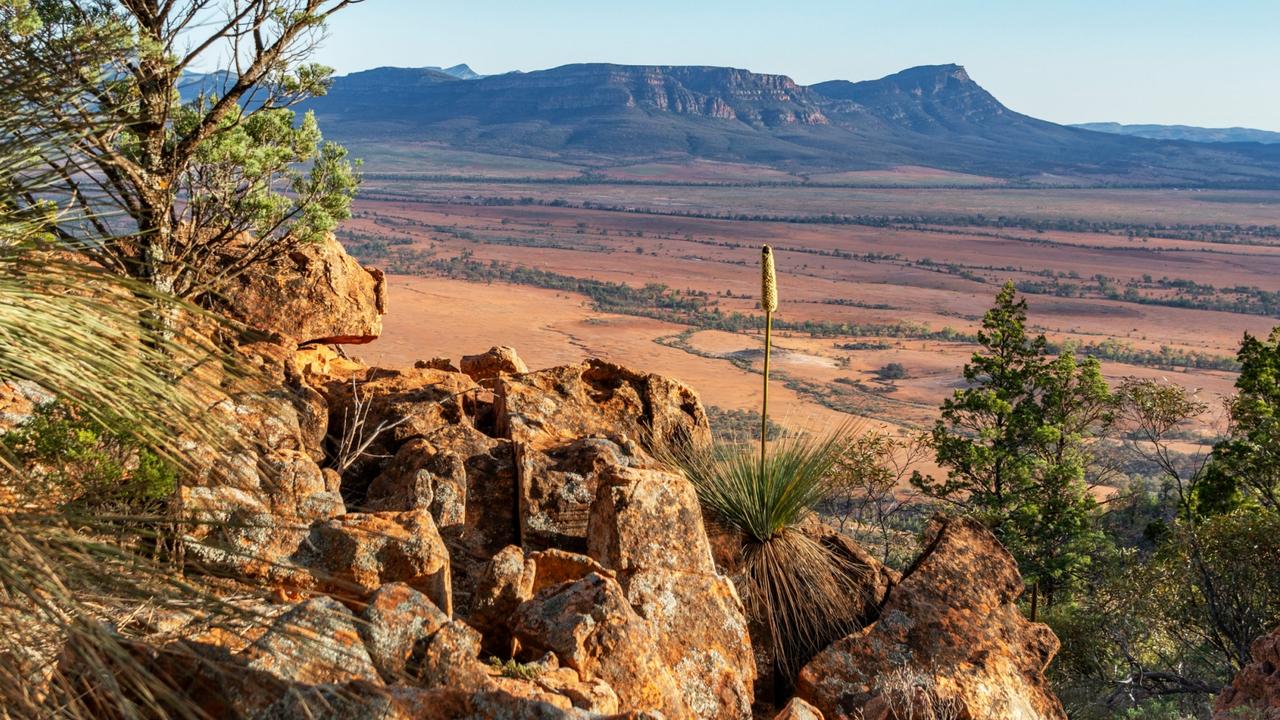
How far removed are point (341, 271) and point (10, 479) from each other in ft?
28.4

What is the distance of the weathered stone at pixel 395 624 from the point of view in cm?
375

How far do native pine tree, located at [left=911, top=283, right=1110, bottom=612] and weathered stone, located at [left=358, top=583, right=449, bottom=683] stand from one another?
11.0 meters

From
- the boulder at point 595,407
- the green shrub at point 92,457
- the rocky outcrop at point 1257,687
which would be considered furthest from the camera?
the boulder at point 595,407

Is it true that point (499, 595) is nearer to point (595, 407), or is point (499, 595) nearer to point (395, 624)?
point (395, 624)

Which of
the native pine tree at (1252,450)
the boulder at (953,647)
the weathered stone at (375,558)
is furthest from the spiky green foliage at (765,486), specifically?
the native pine tree at (1252,450)

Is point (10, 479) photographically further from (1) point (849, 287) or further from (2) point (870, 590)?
(1) point (849, 287)

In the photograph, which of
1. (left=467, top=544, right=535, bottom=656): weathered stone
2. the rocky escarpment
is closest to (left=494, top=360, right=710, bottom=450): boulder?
the rocky escarpment

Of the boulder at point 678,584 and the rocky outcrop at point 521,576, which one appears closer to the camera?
the rocky outcrop at point 521,576

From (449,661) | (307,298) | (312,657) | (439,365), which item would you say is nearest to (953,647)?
(449,661)

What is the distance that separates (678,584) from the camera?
18.7 feet

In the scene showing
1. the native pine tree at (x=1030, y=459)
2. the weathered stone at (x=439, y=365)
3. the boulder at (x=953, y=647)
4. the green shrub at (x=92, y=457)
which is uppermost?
the green shrub at (x=92, y=457)

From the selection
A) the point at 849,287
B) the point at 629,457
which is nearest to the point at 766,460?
the point at 629,457

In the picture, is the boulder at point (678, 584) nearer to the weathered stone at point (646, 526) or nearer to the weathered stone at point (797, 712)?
the weathered stone at point (646, 526)

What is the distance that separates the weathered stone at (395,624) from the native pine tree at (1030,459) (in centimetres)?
1104
